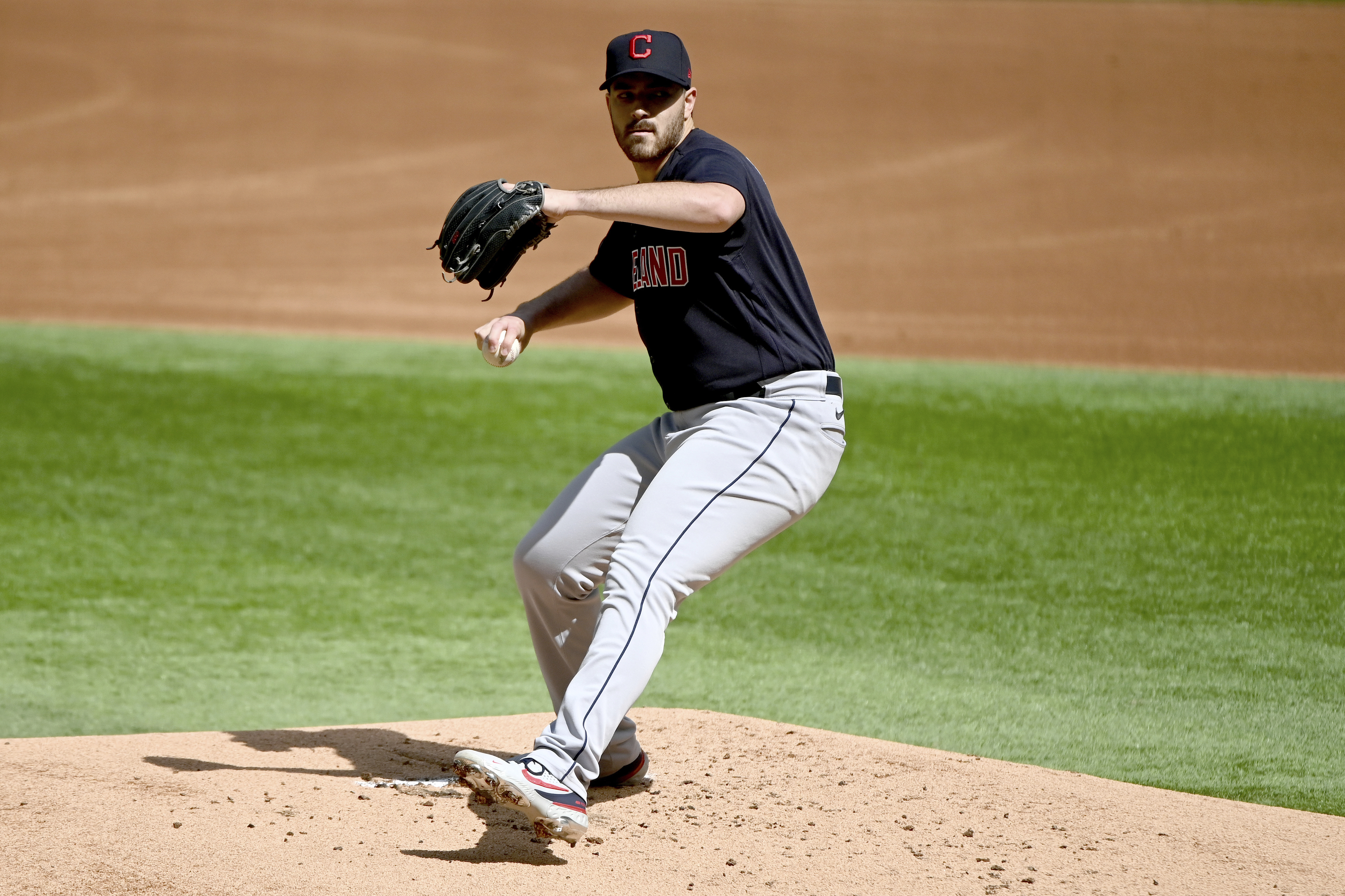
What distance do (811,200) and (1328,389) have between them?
743 cm

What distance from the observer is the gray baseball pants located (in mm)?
3049

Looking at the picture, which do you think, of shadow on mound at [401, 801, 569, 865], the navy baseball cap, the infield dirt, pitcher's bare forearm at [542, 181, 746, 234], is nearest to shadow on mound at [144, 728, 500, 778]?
shadow on mound at [401, 801, 569, 865]

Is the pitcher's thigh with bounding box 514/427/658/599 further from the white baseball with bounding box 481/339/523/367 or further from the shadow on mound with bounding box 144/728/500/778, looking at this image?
the shadow on mound with bounding box 144/728/500/778

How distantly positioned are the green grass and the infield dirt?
343 centimetres

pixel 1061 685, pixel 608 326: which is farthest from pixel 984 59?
pixel 1061 685

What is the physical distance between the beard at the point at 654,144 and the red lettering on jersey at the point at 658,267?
9.2 inches

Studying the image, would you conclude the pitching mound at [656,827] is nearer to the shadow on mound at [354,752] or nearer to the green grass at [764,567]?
the shadow on mound at [354,752]

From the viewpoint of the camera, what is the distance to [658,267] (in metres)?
3.35

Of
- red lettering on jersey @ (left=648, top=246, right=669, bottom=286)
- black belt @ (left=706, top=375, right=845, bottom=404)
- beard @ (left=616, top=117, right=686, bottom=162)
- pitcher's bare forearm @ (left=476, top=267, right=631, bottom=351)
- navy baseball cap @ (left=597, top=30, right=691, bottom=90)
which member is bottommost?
black belt @ (left=706, top=375, right=845, bottom=404)

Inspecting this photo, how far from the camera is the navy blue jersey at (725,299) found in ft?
10.8

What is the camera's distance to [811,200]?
16312 millimetres

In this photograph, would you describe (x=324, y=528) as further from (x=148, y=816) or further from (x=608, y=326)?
(x=608, y=326)

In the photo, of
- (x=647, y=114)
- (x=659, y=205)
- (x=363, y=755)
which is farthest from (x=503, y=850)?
(x=647, y=114)

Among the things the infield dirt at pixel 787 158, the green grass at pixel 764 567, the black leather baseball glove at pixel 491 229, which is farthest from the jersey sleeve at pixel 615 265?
the infield dirt at pixel 787 158
